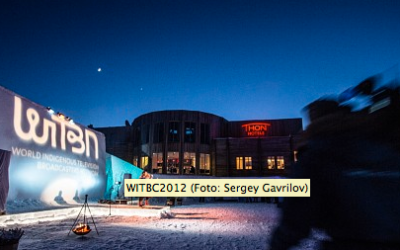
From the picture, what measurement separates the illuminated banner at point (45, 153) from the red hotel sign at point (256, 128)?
64.6ft

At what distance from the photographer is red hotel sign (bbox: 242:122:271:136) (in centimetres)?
3056

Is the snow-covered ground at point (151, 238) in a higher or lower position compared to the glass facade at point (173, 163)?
lower

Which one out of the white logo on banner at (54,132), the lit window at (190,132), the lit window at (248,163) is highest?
the lit window at (190,132)

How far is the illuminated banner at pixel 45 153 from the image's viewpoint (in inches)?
384

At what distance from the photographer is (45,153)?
11.3m

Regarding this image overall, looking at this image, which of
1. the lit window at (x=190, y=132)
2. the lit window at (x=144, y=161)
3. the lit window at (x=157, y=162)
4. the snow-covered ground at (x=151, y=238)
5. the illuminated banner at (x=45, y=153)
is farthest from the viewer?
the lit window at (x=144, y=161)

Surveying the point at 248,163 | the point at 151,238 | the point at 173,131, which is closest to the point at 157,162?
the point at 173,131

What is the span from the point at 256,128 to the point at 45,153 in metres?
23.5

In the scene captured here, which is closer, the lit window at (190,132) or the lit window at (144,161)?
the lit window at (190,132)

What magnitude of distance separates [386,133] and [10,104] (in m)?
11.7

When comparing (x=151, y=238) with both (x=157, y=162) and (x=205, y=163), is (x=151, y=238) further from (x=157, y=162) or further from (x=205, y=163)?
(x=205, y=163)

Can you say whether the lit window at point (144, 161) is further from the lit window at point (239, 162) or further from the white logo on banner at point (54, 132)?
the white logo on banner at point (54, 132)

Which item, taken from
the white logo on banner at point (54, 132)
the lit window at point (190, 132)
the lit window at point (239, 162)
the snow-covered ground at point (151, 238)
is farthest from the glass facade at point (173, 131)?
the snow-covered ground at point (151, 238)

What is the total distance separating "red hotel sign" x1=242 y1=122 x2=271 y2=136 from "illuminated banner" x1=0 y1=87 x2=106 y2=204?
1969 cm
